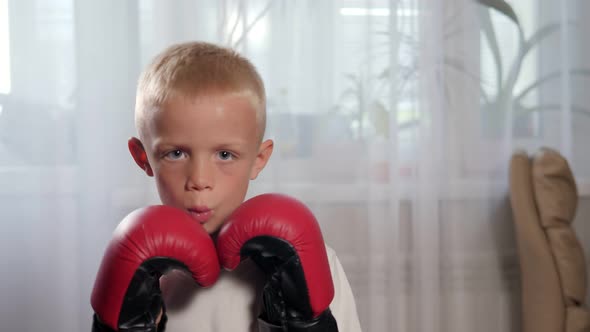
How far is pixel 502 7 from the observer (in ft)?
6.31

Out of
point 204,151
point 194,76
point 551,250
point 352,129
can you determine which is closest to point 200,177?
point 204,151

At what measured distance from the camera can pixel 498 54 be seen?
75.9 inches

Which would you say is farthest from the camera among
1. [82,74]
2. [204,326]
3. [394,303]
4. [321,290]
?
[394,303]

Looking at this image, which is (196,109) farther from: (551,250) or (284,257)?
(551,250)

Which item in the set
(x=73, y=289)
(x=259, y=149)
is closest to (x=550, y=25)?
(x=259, y=149)

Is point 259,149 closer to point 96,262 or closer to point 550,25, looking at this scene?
point 96,262

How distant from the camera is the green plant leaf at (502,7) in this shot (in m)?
1.92

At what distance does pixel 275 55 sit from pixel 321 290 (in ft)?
3.08

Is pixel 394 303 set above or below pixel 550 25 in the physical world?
below

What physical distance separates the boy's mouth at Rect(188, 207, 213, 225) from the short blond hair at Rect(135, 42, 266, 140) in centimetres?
15

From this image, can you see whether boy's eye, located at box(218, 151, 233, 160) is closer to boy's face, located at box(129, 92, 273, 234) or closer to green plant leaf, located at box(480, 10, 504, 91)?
boy's face, located at box(129, 92, 273, 234)

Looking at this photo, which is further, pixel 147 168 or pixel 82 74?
pixel 82 74

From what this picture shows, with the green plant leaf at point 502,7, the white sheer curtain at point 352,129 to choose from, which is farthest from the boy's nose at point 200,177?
the green plant leaf at point 502,7

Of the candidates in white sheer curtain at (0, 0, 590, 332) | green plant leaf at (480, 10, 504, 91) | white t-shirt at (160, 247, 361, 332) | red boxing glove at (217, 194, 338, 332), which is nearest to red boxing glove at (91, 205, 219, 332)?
red boxing glove at (217, 194, 338, 332)
